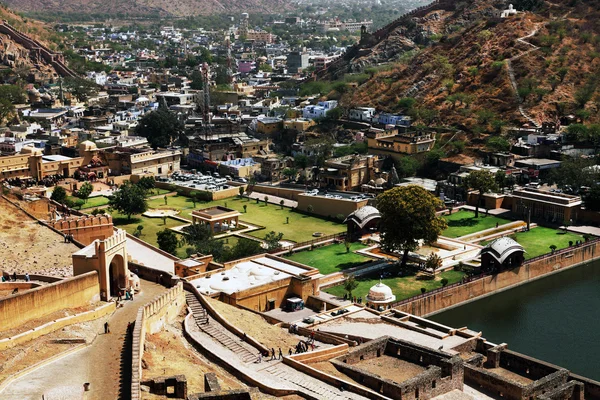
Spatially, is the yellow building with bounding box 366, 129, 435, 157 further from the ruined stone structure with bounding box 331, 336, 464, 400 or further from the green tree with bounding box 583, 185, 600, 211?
the ruined stone structure with bounding box 331, 336, 464, 400

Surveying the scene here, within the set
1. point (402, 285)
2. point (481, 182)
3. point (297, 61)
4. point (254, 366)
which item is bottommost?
point (402, 285)

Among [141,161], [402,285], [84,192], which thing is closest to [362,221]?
[402,285]

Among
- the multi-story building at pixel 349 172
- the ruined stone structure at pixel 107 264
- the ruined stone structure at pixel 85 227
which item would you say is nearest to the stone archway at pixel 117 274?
the ruined stone structure at pixel 107 264

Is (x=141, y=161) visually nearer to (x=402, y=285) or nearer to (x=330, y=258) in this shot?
(x=330, y=258)

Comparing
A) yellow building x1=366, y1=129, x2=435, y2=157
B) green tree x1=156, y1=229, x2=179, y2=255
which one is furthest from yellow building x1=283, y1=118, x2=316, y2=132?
green tree x1=156, y1=229, x2=179, y2=255

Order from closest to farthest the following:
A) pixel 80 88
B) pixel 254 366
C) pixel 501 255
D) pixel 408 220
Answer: pixel 254 366 < pixel 501 255 < pixel 408 220 < pixel 80 88

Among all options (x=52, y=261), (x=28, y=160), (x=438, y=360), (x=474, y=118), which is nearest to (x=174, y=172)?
(x=28, y=160)

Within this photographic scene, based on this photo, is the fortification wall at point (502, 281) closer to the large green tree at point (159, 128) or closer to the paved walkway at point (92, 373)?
the paved walkway at point (92, 373)
